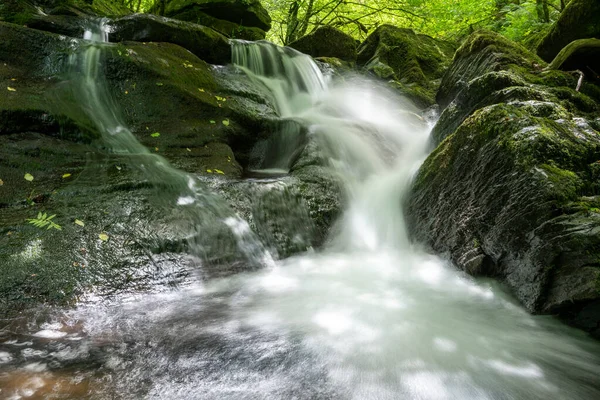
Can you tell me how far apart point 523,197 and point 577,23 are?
498 centimetres

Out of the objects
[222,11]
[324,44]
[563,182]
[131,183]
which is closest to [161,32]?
[131,183]

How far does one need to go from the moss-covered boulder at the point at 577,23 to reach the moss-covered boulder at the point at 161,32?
22.1 ft

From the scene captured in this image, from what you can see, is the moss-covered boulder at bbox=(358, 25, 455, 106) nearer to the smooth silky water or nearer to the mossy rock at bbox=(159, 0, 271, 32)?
the mossy rock at bbox=(159, 0, 271, 32)

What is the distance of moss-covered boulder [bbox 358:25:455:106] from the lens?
34.1 feet

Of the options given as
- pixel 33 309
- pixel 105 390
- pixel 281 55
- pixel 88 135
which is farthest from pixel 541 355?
pixel 281 55

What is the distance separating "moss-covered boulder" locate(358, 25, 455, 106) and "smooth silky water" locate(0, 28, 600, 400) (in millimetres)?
7420

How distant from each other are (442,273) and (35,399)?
11.3ft

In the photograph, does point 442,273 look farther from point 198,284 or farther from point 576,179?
point 198,284

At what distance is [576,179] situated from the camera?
3.06 m

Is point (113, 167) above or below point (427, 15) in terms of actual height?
below

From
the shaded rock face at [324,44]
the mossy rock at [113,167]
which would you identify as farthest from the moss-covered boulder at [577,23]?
the shaded rock face at [324,44]

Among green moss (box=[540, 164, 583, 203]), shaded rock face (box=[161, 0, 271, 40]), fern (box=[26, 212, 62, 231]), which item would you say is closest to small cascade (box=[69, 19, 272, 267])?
fern (box=[26, 212, 62, 231])

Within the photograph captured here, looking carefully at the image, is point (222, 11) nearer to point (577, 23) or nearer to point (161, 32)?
point (161, 32)

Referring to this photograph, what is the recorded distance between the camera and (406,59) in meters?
11.0
